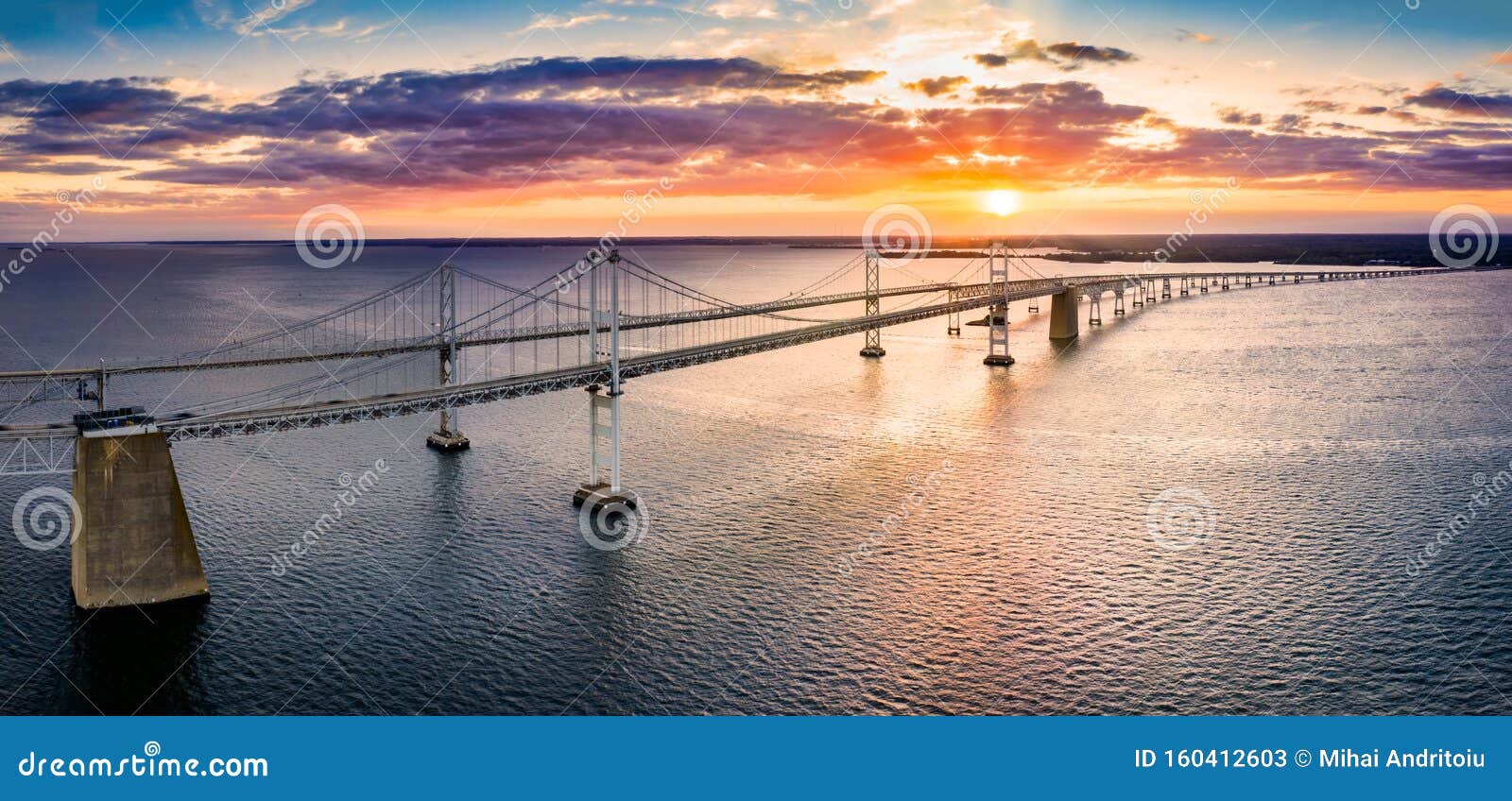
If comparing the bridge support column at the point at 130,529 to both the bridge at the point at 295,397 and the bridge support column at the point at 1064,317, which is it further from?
the bridge support column at the point at 1064,317

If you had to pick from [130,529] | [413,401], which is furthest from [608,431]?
[130,529]

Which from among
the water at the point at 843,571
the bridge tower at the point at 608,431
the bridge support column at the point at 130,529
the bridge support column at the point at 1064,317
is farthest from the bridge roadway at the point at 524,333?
the bridge support column at the point at 130,529

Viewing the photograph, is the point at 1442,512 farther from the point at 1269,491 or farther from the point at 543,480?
the point at 543,480

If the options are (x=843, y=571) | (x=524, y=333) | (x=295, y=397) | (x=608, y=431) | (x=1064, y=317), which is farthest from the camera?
(x=1064, y=317)

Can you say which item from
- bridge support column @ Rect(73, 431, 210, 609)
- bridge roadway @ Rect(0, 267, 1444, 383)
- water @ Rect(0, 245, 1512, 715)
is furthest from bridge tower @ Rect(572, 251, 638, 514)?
bridge support column @ Rect(73, 431, 210, 609)

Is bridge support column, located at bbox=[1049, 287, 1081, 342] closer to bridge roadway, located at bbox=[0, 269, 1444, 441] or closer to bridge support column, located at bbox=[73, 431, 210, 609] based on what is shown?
bridge roadway, located at bbox=[0, 269, 1444, 441]

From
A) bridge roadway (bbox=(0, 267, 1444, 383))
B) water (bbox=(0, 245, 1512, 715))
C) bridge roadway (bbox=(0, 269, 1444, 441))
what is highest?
bridge roadway (bbox=(0, 267, 1444, 383))

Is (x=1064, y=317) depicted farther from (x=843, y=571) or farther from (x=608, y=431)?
(x=843, y=571)

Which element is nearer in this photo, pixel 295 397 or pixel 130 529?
pixel 130 529
